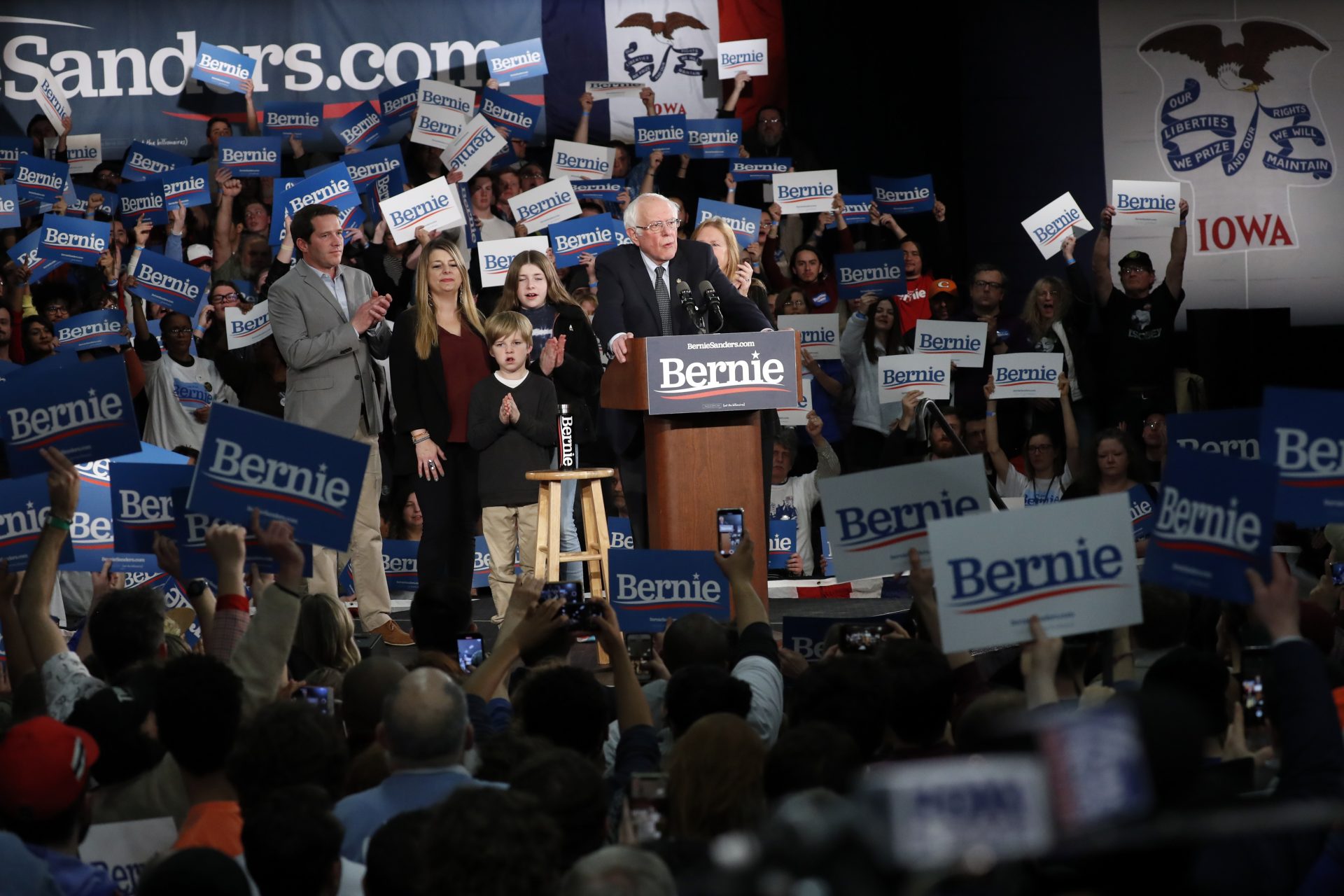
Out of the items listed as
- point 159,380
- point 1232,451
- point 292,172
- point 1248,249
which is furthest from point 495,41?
point 1232,451

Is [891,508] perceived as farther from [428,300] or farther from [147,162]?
[147,162]

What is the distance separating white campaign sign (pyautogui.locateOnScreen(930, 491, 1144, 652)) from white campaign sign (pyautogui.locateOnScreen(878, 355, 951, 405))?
5.62m

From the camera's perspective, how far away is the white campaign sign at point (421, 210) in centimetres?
838

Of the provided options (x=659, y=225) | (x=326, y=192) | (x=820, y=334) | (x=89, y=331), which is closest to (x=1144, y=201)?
(x=820, y=334)

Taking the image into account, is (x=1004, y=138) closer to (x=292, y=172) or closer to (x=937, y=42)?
(x=937, y=42)

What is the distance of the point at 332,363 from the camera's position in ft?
22.0

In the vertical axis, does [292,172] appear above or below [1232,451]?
above

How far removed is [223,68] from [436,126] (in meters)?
2.21

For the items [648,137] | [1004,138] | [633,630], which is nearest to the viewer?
[633,630]

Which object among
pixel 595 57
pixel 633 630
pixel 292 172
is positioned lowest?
pixel 633 630

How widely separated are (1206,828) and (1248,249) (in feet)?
37.1

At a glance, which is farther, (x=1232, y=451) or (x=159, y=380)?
(x=159, y=380)

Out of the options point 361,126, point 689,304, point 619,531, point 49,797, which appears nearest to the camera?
point 49,797

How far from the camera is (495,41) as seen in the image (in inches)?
489
